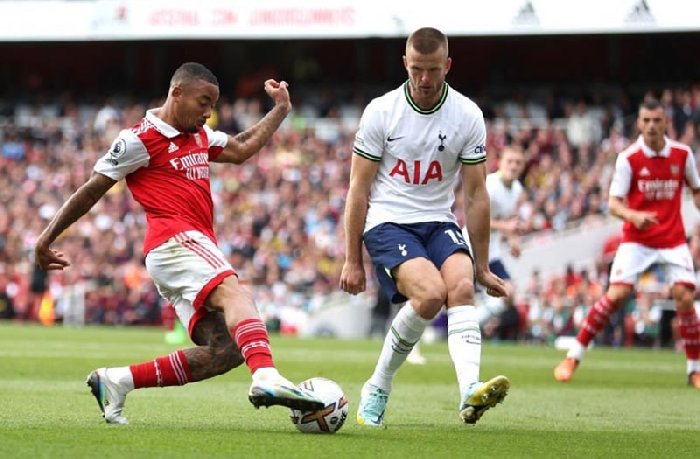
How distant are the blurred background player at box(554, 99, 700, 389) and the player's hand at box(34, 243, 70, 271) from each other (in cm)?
661

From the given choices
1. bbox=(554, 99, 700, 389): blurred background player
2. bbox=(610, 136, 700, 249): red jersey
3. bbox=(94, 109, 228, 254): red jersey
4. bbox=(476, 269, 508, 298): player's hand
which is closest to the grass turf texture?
bbox=(554, 99, 700, 389): blurred background player

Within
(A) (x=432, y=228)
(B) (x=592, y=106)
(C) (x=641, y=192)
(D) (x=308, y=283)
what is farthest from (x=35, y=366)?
(B) (x=592, y=106)

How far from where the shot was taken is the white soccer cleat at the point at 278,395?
7164 mm

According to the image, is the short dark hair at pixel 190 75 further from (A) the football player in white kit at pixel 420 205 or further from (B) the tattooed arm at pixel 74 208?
(A) the football player in white kit at pixel 420 205

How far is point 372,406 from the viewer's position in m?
8.67

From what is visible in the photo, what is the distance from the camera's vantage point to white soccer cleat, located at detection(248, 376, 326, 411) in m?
7.16

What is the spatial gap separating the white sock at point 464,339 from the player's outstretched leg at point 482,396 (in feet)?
0.67

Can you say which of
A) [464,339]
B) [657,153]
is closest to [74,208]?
[464,339]

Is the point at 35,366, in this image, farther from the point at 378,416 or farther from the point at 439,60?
the point at 439,60

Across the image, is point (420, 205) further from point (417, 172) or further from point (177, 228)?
point (177, 228)

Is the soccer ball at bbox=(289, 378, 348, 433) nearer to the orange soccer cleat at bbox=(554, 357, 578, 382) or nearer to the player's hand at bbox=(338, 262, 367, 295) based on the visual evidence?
the player's hand at bbox=(338, 262, 367, 295)

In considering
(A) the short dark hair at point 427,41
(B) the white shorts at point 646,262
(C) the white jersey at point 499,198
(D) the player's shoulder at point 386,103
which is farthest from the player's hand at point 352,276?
(C) the white jersey at point 499,198

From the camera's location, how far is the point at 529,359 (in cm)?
1812

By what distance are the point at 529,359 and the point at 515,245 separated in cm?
336
